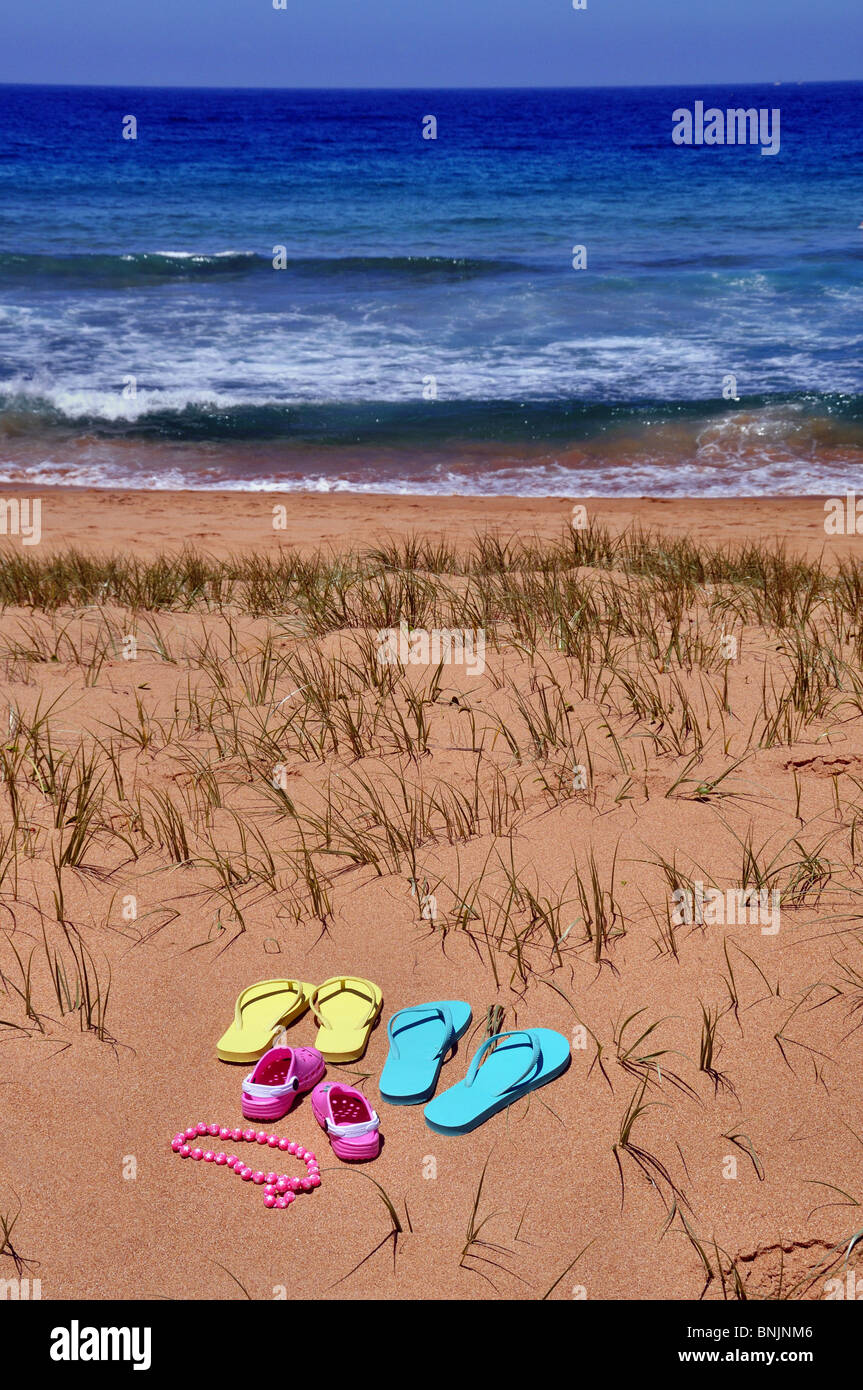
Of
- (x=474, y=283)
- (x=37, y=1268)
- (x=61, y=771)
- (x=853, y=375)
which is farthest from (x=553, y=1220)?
(x=474, y=283)

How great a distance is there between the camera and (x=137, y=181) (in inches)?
1325

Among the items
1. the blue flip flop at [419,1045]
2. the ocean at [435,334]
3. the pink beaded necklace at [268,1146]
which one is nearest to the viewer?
the pink beaded necklace at [268,1146]

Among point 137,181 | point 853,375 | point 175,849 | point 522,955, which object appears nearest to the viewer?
point 522,955

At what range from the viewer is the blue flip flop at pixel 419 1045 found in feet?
8.09

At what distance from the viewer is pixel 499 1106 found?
2.41 meters

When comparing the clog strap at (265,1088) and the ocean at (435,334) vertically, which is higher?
the ocean at (435,334)

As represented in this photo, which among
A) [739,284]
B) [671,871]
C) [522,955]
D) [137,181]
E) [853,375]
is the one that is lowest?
[522,955]

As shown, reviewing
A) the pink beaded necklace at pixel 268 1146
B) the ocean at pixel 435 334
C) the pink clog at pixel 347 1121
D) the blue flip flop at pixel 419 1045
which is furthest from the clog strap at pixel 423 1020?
the ocean at pixel 435 334

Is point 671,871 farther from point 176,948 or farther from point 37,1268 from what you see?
point 37,1268

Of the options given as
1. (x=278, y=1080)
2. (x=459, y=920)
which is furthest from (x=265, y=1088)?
(x=459, y=920)

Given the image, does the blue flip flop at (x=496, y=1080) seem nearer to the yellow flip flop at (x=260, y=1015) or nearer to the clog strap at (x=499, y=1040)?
the clog strap at (x=499, y=1040)

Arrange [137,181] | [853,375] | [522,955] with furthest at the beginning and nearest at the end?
[137,181], [853,375], [522,955]

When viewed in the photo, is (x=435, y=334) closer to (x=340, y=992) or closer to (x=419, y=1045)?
(x=340, y=992)
